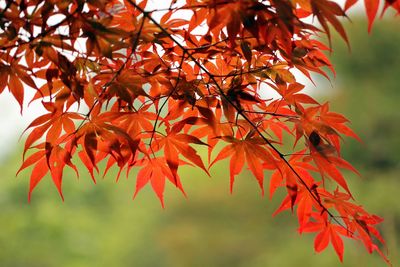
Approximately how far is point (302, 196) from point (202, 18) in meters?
0.36

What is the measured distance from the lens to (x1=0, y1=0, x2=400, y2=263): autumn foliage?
765 mm

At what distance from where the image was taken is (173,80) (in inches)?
35.4

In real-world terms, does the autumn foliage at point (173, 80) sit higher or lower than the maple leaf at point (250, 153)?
higher

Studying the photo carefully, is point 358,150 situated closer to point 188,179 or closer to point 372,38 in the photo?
point 372,38

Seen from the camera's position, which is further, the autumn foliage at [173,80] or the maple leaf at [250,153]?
the maple leaf at [250,153]

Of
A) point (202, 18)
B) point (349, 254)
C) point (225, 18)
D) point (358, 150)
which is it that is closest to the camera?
point (225, 18)

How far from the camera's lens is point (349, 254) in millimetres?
6406

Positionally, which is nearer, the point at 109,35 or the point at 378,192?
the point at 109,35

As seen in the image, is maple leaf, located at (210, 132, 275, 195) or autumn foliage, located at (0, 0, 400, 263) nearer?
autumn foliage, located at (0, 0, 400, 263)

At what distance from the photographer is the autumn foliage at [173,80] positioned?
76cm

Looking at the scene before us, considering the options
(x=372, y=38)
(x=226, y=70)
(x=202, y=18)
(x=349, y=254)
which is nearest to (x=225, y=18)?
(x=202, y=18)

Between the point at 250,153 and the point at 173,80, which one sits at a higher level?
the point at 173,80

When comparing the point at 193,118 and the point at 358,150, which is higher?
the point at 193,118

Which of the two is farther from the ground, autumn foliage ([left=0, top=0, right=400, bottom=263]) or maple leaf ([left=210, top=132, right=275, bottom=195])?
autumn foliage ([left=0, top=0, right=400, bottom=263])
